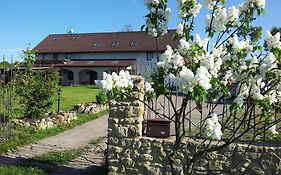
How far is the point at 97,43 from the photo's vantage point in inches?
1971

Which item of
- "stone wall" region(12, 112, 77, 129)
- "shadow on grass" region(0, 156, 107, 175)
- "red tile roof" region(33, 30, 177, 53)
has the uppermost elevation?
"red tile roof" region(33, 30, 177, 53)

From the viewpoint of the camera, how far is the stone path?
306 inches

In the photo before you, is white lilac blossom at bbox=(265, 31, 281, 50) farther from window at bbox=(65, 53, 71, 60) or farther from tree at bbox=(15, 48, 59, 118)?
window at bbox=(65, 53, 71, 60)

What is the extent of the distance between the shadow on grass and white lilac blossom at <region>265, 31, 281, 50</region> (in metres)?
4.62

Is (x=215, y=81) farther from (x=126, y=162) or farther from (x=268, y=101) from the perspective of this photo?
(x=126, y=162)

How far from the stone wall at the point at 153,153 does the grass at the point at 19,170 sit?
1.55 meters

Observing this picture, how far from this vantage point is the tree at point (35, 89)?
1227cm

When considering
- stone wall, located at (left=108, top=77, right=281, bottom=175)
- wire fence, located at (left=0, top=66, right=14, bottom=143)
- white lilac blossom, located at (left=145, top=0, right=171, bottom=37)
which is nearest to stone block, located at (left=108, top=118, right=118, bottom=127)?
stone wall, located at (left=108, top=77, right=281, bottom=175)

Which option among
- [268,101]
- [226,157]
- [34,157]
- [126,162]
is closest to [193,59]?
[268,101]

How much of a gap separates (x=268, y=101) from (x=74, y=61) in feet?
154

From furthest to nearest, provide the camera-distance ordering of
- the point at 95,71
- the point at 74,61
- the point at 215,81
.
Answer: the point at 74,61 < the point at 95,71 < the point at 215,81

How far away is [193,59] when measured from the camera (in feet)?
11.5

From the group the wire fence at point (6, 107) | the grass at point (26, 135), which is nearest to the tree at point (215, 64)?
the grass at point (26, 135)

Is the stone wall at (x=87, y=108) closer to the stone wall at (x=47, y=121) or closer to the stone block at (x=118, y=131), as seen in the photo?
the stone wall at (x=47, y=121)
